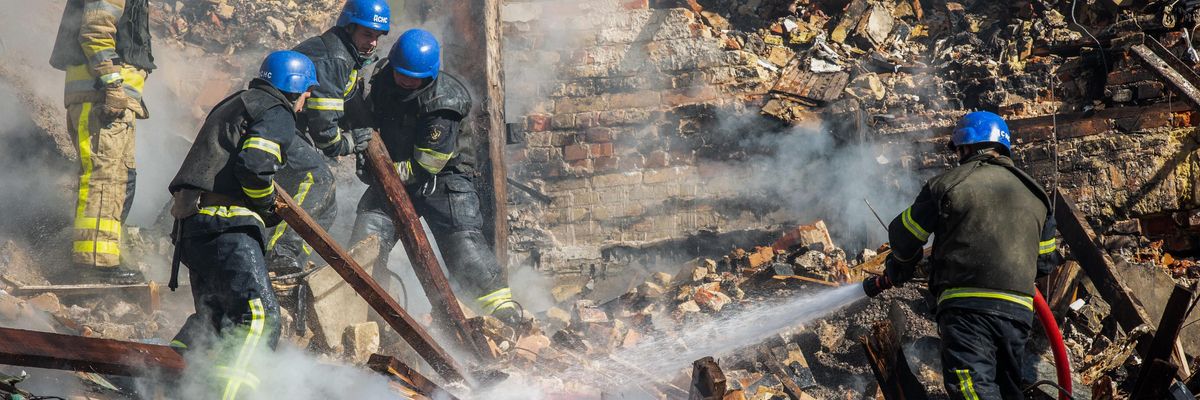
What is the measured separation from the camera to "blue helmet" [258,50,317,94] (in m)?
4.65

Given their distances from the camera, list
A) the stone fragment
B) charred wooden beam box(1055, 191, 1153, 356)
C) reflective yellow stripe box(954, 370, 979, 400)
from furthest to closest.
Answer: the stone fragment → charred wooden beam box(1055, 191, 1153, 356) → reflective yellow stripe box(954, 370, 979, 400)

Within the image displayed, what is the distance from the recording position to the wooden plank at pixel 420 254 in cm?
543

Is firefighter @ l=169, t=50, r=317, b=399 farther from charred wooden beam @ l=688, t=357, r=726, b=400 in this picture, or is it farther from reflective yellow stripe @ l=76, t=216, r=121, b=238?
charred wooden beam @ l=688, t=357, r=726, b=400

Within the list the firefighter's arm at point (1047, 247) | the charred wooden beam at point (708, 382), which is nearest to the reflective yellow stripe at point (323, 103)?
the charred wooden beam at point (708, 382)

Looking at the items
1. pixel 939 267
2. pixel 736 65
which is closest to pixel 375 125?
pixel 736 65

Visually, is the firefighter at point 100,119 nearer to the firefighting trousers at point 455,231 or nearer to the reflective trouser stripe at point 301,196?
the reflective trouser stripe at point 301,196

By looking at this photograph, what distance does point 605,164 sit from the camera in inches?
294

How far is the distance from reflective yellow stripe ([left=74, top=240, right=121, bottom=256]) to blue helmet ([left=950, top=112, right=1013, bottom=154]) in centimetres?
499

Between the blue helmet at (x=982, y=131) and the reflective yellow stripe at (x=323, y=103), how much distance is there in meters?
3.58

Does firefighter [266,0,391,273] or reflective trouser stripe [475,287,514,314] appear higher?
firefighter [266,0,391,273]

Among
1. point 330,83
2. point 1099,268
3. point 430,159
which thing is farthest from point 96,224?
point 1099,268

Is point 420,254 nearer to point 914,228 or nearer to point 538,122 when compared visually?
point 538,122

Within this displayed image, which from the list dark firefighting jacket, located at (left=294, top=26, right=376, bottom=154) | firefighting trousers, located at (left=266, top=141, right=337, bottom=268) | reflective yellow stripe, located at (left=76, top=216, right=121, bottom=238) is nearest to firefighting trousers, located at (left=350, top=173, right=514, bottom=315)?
firefighting trousers, located at (left=266, top=141, right=337, bottom=268)

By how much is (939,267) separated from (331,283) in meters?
3.31
